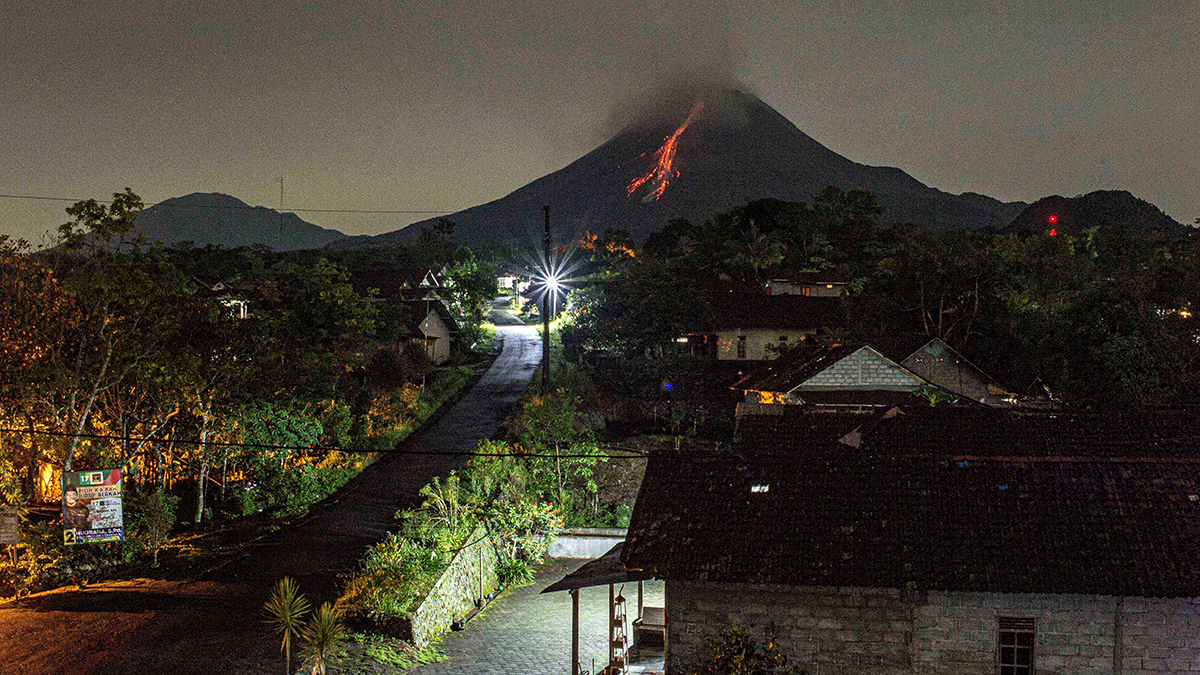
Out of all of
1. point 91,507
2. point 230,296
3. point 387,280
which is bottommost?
point 91,507

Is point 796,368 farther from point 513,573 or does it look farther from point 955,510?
point 955,510

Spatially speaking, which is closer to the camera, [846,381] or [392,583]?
[392,583]

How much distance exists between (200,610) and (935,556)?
13.4m

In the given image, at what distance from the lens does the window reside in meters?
12.4

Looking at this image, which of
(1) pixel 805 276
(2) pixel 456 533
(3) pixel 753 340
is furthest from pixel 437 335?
(2) pixel 456 533

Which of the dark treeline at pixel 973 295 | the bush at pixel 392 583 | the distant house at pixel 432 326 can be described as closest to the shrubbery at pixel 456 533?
the bush at pixel 392 583

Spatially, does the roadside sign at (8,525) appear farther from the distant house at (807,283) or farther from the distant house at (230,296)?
the distant house at (807,283)

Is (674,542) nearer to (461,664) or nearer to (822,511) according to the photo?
(822,511)

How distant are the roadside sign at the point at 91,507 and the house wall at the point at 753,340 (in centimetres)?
3439

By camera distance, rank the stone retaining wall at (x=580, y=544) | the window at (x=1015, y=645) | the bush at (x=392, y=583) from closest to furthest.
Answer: the window at (x=1015, y=645), the bush at (x=392, y=583), the stone retaining wall at (x=580, y=544)

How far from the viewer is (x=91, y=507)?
725 inches

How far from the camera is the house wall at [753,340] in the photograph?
4853 centimetres

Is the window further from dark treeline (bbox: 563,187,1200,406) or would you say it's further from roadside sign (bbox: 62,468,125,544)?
dark treeline (bbox: 563,187,1200,406)

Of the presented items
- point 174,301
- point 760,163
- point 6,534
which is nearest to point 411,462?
point 174,301
